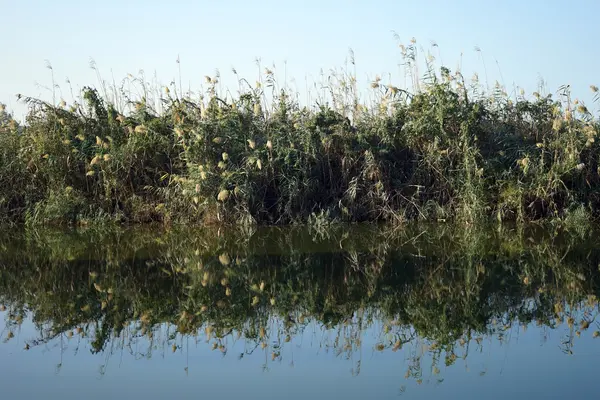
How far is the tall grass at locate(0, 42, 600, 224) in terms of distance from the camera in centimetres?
1188

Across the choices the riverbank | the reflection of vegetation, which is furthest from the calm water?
the riverbank

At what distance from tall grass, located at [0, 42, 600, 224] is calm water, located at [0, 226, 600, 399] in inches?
78.2

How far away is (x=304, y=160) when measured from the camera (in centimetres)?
1222

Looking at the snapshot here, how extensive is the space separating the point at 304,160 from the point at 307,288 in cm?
545

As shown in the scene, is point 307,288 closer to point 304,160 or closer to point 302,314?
point 302,314

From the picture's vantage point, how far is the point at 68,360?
4938 mm

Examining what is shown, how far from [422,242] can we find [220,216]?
3.53 meters

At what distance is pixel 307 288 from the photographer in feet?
22.8

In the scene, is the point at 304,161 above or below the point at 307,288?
above

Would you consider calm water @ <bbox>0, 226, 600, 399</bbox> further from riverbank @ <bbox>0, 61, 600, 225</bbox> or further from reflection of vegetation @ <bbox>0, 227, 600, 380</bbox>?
riverbank @ <bbox>0, 61, 600, 225</bbox>

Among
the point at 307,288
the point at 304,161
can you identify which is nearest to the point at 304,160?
the point at 304,161

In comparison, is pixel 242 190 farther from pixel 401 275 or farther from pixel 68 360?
pixel 68 360

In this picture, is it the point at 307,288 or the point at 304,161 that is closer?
the point at 307,288

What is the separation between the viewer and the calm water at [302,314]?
445cm
